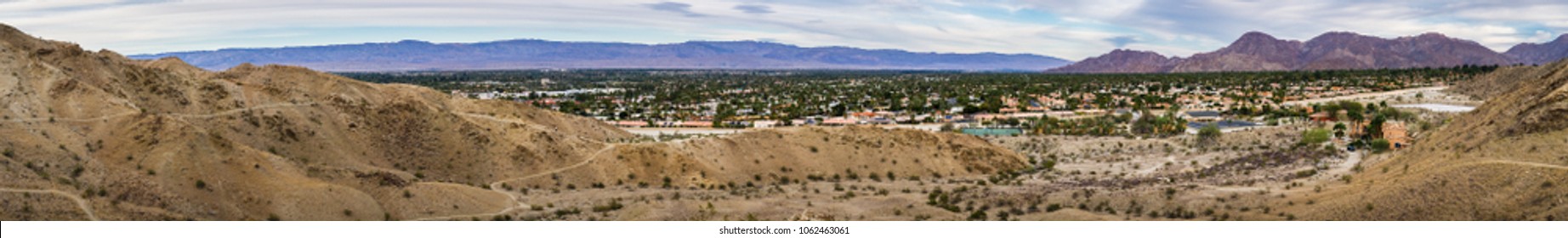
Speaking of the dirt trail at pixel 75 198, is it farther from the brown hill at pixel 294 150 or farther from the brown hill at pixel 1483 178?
the brown hill at pixel 1483 178

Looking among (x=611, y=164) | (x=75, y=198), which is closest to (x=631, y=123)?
(x=611, y=164)

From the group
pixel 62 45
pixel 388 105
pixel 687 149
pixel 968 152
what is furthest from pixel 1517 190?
pixel 62 45

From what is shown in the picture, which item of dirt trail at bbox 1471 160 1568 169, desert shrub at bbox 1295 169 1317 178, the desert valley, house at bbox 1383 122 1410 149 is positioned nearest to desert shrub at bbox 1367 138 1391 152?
the desert valley

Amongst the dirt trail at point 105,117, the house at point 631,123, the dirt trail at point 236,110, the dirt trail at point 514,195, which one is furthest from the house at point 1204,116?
the dirt trail at point 105,117

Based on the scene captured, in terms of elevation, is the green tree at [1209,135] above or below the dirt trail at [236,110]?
below

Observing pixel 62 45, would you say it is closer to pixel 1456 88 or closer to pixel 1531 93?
pixel 1531 93

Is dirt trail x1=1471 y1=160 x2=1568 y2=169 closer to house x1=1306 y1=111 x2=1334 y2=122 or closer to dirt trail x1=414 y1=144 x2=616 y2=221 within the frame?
dirt trail x1=414 y1=144 x2=616 y2=221
